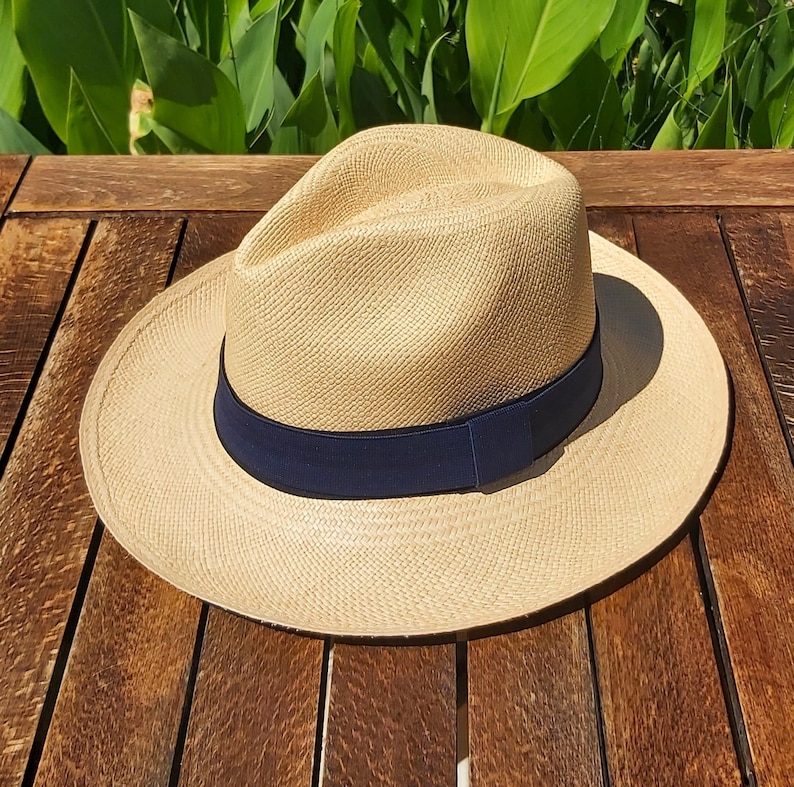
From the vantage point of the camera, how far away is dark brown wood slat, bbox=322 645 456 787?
85 cm

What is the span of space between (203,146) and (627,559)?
1.17 meters

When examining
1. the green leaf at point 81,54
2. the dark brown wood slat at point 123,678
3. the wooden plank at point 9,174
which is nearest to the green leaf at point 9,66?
the green leaf at point 81,54

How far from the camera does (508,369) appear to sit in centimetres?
89

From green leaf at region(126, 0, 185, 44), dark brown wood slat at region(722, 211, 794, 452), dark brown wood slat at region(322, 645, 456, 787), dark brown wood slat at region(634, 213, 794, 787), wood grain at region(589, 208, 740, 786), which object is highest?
green leaf at region(126, 0, 185, 44)

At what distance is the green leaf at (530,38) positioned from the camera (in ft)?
5.05

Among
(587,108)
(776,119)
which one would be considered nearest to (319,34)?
(587,108)

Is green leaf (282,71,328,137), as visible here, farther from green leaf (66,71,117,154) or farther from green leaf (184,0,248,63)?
green leaf (66,71,117,154)

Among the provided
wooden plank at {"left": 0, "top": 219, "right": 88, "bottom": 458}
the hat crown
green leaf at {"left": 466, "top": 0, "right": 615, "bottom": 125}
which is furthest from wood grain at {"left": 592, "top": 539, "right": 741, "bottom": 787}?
green leaf at {"left": 466, "top": 0, "right": 615, "bottom": 125}

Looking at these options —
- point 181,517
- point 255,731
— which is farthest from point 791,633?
point 181,517

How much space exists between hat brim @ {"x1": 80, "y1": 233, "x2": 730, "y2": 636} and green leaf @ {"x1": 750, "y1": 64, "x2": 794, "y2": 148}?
0.80 meters

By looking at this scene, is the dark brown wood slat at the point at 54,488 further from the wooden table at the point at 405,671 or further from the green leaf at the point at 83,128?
the green leaf at the point at 83,128

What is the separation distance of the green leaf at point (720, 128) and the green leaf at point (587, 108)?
0.19 m

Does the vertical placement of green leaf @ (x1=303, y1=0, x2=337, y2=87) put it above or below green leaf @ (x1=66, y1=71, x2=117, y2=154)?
above

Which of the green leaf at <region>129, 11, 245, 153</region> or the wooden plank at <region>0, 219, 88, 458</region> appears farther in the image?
the green leaf at <region>129, 11, 245, 153</region>
